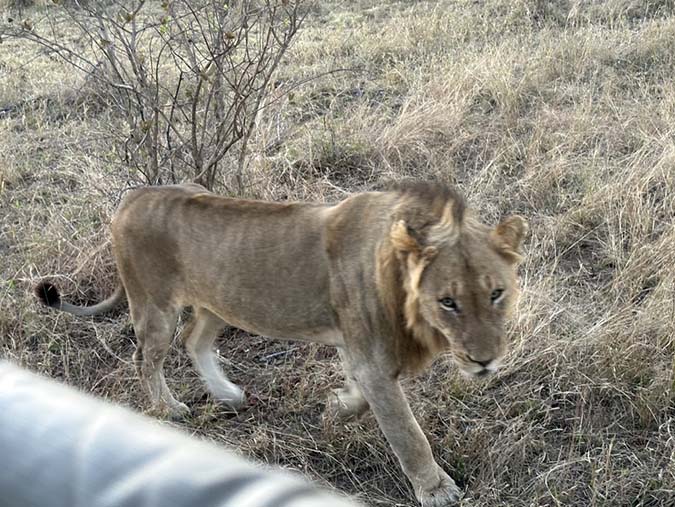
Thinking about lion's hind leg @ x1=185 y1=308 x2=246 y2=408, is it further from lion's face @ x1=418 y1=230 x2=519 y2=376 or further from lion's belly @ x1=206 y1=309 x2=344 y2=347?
lion's face @ x1=418 y1=230 x2=519 y2=376

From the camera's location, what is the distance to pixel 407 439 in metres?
2.87

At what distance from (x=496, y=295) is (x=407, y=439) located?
2.11ft

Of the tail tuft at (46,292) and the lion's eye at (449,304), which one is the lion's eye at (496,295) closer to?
the lion's eye at (449,304)

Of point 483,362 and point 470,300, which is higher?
point 470,300

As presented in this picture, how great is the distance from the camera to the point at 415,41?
7355 mm

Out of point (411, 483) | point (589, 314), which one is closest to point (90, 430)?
point (411, 483)

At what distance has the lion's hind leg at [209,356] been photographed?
353 centimetres

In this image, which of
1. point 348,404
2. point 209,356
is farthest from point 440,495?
point 209,356

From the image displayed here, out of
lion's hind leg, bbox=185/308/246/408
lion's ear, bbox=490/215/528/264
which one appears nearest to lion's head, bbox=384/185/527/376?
lion's ear, bbox=490/215/528/264

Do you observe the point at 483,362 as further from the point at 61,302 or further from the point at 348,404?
the point at 61,302

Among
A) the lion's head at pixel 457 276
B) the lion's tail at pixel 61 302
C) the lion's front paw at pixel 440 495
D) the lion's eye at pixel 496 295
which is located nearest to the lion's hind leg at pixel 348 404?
the lion's front paw at pixel 440 495

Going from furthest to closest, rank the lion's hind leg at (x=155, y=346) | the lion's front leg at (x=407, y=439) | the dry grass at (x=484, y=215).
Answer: the lion's hind leg at (x=155, y=346), the dry grass at (x=484, y=215), the lion's front leg at (x=407, y=439)

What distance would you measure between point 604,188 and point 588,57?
7.28 ft

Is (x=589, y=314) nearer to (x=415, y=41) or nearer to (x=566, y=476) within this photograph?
(x=566, y=476)
